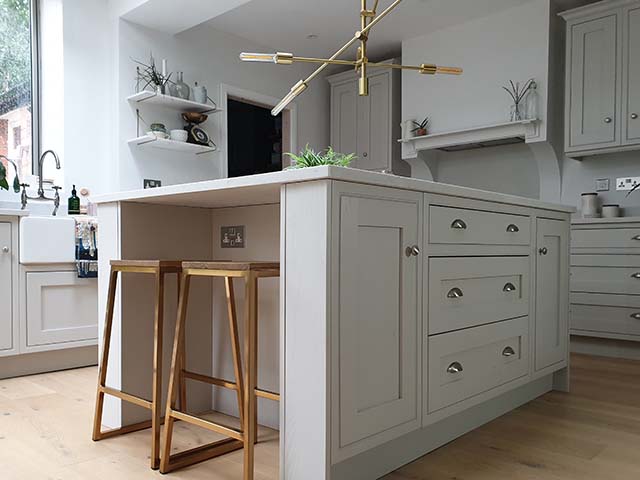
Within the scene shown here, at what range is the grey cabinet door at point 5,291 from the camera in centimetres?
300

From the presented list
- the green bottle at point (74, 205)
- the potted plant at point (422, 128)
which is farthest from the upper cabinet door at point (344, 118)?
the green bottle at point (74, 205)

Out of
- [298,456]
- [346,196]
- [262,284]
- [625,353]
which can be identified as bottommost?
[625,353]

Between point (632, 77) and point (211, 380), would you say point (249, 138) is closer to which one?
point (632, 77)

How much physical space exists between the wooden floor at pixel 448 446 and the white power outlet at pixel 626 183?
6.76 ft

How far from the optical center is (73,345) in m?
3.28

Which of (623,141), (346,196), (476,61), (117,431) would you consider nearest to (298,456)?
(346,196)

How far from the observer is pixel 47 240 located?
3.20 metres

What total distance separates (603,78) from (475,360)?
9.93 feet

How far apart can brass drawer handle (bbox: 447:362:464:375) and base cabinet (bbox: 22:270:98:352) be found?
2.36 meters

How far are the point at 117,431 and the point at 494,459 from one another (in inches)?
53.6

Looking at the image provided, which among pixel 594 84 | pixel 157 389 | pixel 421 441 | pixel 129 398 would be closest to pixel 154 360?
pixel 157 389

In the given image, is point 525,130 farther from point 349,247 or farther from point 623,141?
point 349,247

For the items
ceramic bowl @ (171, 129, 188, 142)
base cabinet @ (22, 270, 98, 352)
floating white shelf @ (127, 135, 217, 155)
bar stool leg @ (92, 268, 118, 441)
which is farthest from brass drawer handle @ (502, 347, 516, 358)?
ceramic bowl @ (171, 129, 188, 142)

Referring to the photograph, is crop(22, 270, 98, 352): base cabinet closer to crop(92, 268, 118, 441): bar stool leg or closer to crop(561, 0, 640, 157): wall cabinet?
crop(92, 268, 118, 441): bar stool leg
